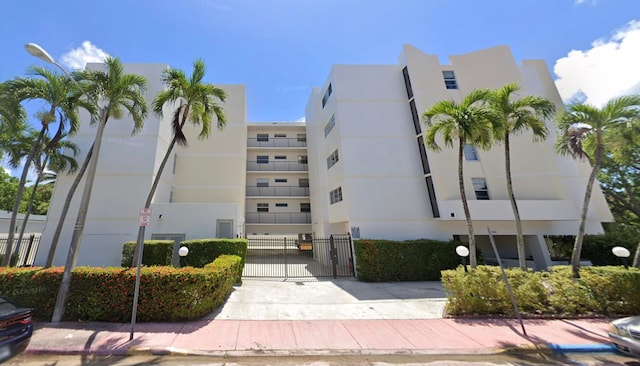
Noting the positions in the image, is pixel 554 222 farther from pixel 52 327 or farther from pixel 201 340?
pixel 52 327

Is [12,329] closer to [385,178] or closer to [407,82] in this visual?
[385,178]

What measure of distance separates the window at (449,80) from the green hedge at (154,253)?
68.2 feet

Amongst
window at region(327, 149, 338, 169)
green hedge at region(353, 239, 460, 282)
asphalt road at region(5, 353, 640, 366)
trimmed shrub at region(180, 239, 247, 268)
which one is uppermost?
window at region(327, 149, 338, 169)

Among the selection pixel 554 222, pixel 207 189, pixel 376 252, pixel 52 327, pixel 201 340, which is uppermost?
pixel 207 189

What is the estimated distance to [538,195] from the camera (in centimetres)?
1440

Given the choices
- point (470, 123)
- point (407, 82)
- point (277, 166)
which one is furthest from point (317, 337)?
point (277, 166)

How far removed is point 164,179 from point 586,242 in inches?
1069

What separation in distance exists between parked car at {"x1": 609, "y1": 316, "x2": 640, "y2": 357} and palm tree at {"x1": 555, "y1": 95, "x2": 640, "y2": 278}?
3790mm

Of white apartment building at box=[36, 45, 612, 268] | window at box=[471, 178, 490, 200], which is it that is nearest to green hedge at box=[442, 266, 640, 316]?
white apartment building at box=[36, 45, 612, 268]

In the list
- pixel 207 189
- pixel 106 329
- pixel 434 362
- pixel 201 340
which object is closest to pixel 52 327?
pixel 106 329

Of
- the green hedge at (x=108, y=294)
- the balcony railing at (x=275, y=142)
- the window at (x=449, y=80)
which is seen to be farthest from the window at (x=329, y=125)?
the green hedge at (x=108, y=294)

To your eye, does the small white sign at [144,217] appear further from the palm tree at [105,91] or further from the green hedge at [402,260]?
the green hedge at [402,260]

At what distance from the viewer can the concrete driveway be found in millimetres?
7367

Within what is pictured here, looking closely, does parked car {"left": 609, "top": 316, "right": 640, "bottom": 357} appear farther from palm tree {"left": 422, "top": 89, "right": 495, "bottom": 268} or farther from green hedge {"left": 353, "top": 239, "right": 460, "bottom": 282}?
green hedge {"left": 353, "top": 239, "right": 460, "bottom": 282}
